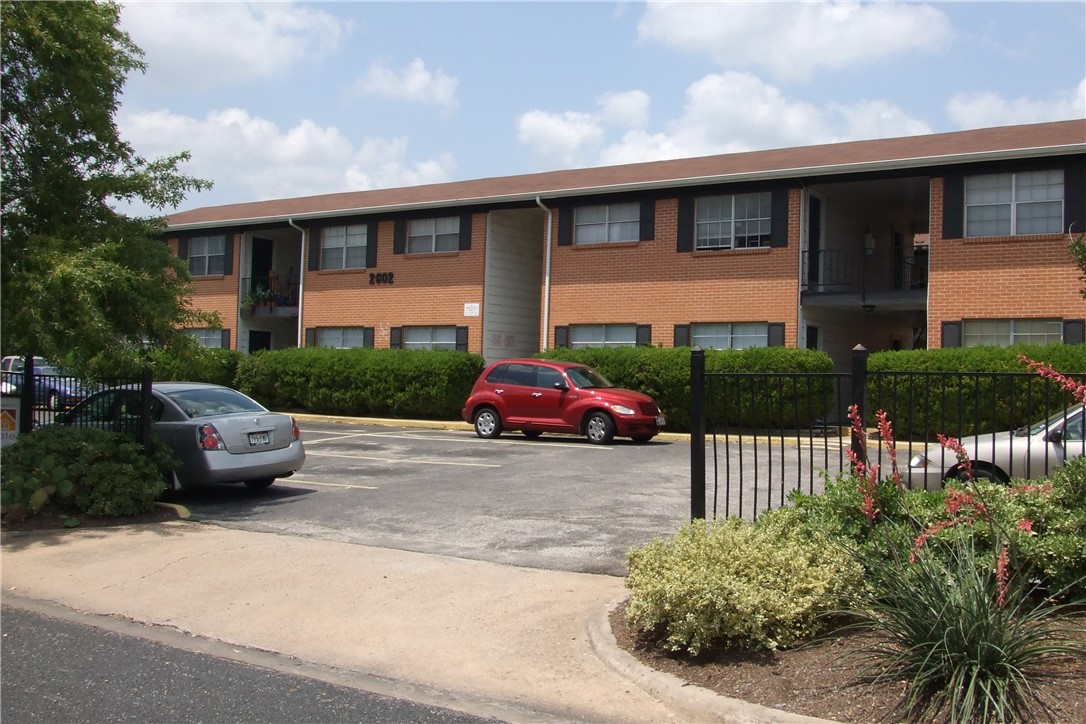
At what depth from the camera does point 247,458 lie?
11.2 meters

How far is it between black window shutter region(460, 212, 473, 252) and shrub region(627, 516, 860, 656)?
66.3 feet

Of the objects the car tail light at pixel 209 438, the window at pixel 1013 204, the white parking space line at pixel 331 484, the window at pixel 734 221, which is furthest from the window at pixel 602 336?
the car tail light at pixel 209 438

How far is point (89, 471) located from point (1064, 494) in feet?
29.4

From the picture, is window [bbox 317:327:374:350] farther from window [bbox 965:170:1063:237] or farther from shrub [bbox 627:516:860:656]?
shrub [bbox 627:516:860:656]

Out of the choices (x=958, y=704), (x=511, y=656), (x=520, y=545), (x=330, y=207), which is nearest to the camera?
(x=958, y=704)

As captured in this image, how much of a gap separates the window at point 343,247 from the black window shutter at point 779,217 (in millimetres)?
11907

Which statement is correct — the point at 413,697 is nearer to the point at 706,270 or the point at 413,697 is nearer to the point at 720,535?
the point at 720,535

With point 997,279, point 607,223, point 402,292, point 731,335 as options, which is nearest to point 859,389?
point 997,279

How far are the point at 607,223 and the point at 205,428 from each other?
1443 centimetres

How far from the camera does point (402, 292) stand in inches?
1049

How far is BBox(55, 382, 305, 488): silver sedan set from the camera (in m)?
11.0

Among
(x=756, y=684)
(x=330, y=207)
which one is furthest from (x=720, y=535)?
(x=330, y=207)

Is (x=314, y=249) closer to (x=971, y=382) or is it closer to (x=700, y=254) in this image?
(x=700, y=254)

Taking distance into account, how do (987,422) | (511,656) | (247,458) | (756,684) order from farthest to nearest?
(987,422), (247,458), (511,656), (756,684)
